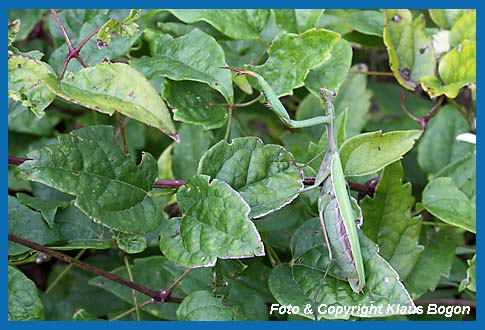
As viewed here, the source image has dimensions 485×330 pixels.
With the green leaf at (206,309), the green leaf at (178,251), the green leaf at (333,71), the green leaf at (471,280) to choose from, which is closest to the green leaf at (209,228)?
the green leaf at (178,251)

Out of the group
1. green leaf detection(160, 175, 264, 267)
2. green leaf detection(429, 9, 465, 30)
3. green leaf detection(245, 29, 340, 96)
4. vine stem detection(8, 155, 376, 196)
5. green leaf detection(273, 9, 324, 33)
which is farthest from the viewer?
green leaf detection(429, 9, 465, 30)

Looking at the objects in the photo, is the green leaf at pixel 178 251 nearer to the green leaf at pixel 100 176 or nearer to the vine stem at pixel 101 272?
the green leaf at pixel 100 176

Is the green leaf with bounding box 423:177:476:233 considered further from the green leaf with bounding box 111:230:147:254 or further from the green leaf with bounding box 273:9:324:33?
the green leaf with bounding box 111:230:147:254

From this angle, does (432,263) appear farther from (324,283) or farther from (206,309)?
(206,309)

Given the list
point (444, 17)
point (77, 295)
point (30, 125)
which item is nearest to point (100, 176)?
point (77, 295)

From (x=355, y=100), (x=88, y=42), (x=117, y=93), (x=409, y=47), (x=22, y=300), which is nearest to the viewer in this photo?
(x=117, y=93)

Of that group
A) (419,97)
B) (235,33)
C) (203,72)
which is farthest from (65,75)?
(419,97)

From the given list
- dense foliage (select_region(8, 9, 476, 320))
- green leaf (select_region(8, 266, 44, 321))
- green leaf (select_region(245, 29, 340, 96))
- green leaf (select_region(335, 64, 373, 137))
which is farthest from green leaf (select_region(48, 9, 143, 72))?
green leaf (select_region(335, 64, 373, 137))
